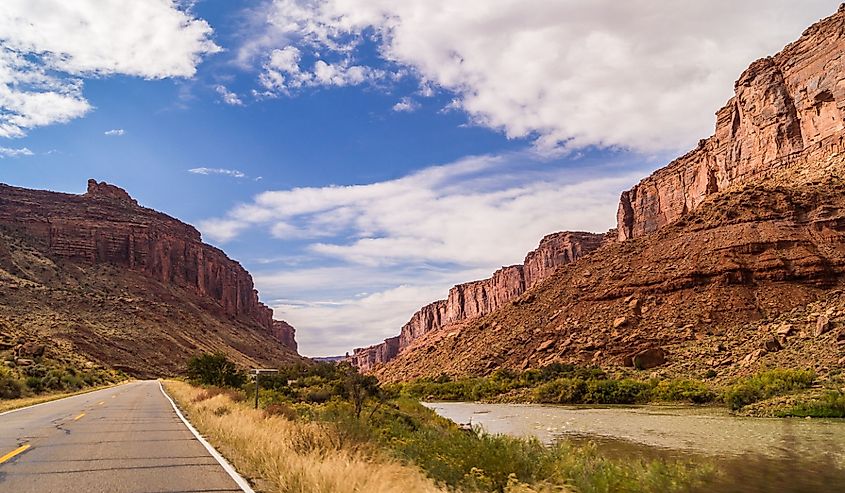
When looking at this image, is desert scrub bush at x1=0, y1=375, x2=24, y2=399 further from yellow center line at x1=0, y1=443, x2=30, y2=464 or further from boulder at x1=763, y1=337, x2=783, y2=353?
boulder at x1=763, y1=337, x2=783, y2=353

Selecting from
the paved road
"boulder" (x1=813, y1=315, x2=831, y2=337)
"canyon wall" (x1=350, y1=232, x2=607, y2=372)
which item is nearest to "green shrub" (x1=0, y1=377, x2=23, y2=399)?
the paved road

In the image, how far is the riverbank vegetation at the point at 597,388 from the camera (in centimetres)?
3531

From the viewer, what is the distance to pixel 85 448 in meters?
12.3

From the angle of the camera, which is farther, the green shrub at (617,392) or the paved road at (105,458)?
the green shrub at (617,392)

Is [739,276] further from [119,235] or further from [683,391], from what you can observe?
[119,235]

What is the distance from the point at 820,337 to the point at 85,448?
4437 centimetres

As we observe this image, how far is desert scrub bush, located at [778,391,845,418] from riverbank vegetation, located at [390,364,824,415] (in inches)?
3.2

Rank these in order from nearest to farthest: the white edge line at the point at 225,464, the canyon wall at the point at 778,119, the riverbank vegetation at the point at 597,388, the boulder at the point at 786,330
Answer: the white edge line at the point at 225,464
the riverbank vegetation at the point at 597,388
the boulder at the point at 786,330
the canyon wall at the point at 778,119

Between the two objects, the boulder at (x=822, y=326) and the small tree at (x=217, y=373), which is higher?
the boulder at (x=822, y=326)

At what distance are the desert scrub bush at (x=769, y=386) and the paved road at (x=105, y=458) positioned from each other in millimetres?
29495

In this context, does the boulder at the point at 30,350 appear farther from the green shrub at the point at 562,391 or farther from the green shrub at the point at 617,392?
the green shrub at the point at 617,392

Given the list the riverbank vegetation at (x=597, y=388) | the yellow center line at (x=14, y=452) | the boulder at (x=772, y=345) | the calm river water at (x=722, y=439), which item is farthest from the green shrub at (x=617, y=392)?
the yellow center line at (x=14, y=452)

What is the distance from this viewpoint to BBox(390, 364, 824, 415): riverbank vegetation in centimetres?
3531

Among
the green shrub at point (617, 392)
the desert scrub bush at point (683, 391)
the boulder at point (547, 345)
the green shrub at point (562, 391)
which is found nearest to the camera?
the desert scrub bush at point (683, 391)
